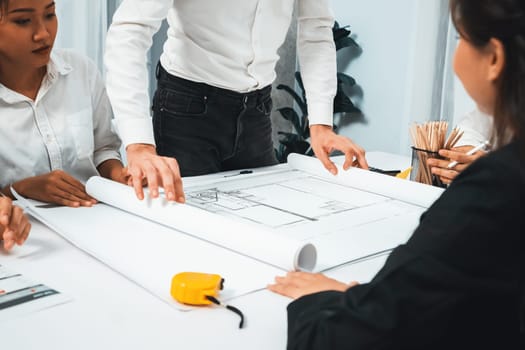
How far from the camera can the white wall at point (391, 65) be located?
8.20ft

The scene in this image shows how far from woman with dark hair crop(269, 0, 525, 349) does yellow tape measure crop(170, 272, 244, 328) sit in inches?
7.7

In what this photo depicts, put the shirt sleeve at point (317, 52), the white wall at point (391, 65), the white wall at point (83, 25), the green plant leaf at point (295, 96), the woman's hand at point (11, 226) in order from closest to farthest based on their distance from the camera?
the woman's hand at point (11, 226)
the shirt sleeve at point (317, 52)
the white wall at point (391, 65)
the white wall at point (83, 25)
the green plant leaf at point (295, 96)

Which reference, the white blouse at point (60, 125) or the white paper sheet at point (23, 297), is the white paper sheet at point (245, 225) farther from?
the white blouse at point (60, 125)

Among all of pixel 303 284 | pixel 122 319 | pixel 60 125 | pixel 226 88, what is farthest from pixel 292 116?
pixel 122 319

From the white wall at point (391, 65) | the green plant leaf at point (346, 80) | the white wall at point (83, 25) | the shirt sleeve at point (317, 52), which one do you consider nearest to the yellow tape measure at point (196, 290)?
the shirt sleeve at point (317, 52)

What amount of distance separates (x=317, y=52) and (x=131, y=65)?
0.58m

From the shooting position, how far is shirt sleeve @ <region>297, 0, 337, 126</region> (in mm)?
1643

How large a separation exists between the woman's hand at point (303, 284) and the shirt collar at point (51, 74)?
0.83m

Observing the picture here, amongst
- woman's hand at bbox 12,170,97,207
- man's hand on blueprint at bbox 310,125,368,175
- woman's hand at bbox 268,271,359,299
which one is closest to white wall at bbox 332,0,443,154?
man's hand on blueprint at bbox 310,125,368,175

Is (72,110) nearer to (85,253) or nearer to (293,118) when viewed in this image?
(85,253)

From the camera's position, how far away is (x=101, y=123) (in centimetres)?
158

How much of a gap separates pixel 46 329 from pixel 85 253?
26 centimetres

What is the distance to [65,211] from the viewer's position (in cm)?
115

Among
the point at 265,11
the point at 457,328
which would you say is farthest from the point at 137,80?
the point at 457,328
